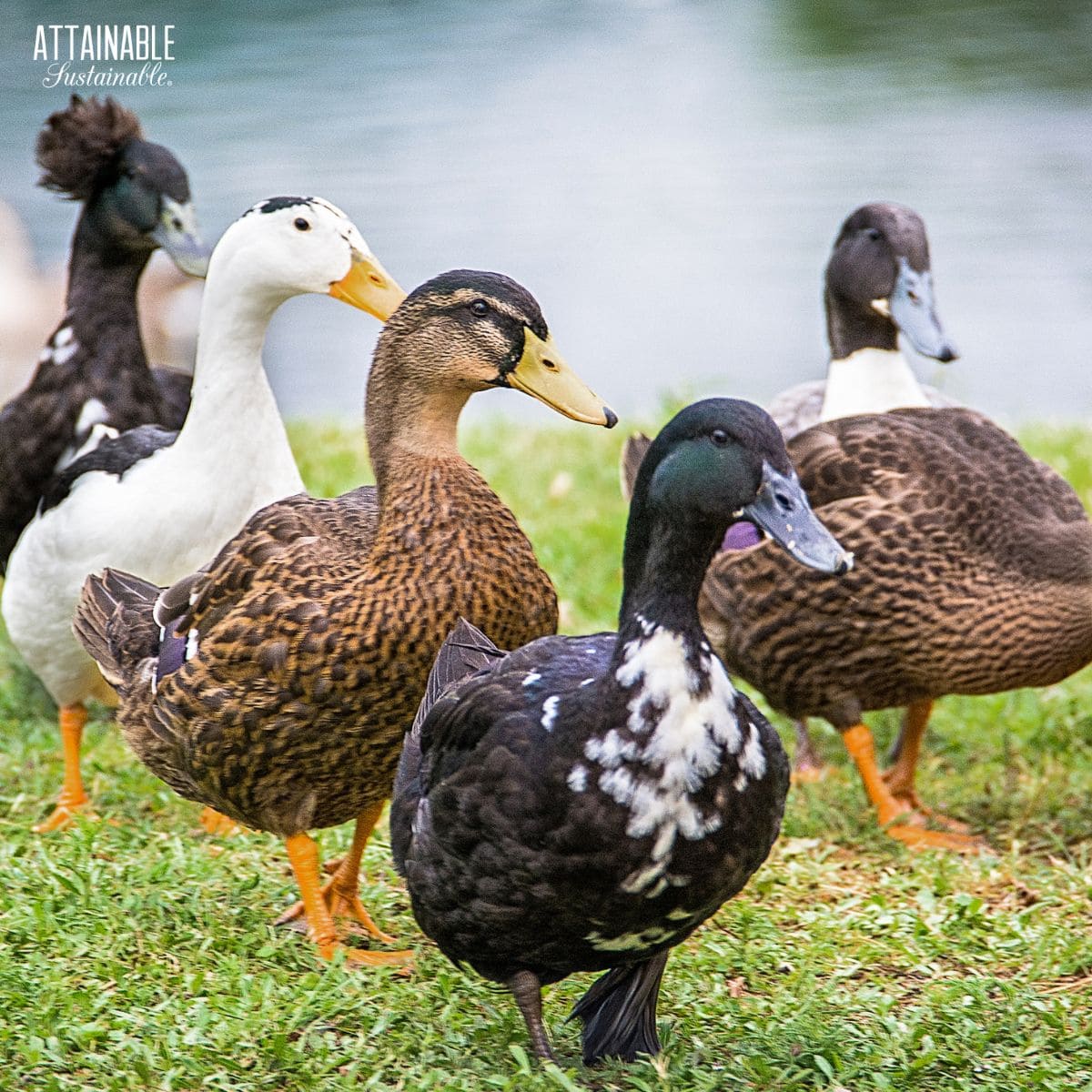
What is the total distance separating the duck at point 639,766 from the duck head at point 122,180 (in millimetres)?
2345

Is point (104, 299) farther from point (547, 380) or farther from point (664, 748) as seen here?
point (664, 748)

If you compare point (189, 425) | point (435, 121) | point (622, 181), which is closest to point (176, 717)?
point (189, 425)

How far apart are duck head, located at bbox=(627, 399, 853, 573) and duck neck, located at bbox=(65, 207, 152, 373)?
2.46 meters

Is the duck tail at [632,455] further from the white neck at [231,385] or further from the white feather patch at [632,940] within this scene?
the white feather patch at [632,940]

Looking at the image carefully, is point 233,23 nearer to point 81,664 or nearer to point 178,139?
point 178,139

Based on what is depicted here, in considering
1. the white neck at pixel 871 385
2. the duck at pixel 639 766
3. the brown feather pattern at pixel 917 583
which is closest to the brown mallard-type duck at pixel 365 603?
the duck at pixel 639 766

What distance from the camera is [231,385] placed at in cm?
431

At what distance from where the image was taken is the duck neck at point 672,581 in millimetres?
2898

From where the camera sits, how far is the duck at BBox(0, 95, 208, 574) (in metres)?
4.89

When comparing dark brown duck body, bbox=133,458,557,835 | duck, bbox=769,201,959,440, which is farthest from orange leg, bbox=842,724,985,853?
dark brown duck body, bbox=133,458,557,835

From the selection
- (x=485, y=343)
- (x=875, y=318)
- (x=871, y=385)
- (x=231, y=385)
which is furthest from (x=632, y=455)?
(x=485, y=343)

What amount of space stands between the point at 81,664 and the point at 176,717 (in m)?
1.07

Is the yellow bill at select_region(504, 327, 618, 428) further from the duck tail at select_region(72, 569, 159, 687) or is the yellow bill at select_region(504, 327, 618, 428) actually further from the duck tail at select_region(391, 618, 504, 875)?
the duck tail at select_region(72, 569, 159, 687)

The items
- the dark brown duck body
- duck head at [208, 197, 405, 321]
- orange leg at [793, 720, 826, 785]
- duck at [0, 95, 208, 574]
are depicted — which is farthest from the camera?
orange leg at [793, 720, 826, 785]
